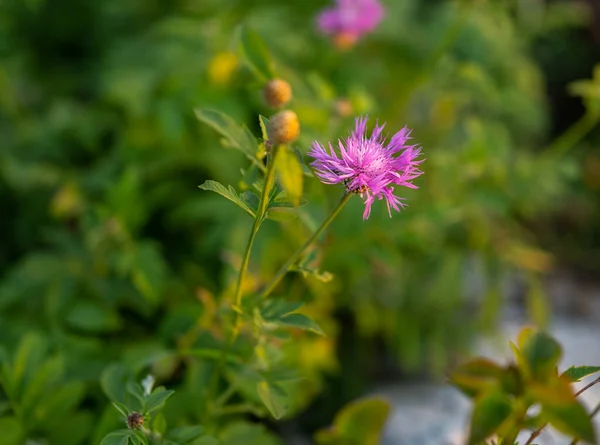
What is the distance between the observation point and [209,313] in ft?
3.40

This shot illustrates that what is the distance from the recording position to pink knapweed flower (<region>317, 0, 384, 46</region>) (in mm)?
1398

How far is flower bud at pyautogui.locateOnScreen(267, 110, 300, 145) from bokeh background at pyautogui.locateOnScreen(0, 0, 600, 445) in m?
0.38

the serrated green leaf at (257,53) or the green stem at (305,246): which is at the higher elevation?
the serrated green leaf at (257,53)

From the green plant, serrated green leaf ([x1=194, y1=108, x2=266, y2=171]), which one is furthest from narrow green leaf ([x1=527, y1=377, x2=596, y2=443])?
serrated green leaf ([x1=194, y1=108, x2=266, y2=171])

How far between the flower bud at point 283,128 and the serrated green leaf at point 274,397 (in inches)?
12.3

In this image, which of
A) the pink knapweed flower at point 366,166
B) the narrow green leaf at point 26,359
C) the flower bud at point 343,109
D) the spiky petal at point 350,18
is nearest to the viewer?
the pink knapweed flower at point 366,166

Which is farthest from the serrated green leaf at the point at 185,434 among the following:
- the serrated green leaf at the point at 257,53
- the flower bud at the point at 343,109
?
the flower bud at the point at 343,109

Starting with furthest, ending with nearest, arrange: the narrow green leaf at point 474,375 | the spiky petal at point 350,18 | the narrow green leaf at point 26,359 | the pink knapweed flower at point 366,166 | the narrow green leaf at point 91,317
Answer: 1. the spiky petal at point 350,18
2. the narrow green leaf at point 91,317
3. the narrow green leaf at point 26,359
4. the narrow green leaf at point 474,375
5. the pink knapweed flower at point 366,166

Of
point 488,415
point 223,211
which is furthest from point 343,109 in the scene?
point 488,415

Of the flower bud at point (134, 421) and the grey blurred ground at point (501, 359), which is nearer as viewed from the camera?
the flower bud at point (134, 421)

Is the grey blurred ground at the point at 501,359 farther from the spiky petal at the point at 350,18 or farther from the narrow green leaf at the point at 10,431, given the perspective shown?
the spiky petal at the point at 350,18

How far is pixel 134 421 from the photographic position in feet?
2.07

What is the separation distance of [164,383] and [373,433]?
1.25 feet

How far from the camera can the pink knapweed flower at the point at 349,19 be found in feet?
4.59
